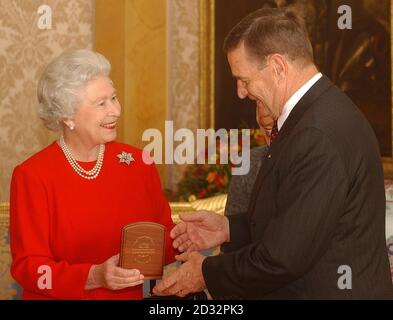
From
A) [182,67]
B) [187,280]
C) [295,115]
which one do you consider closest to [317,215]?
[295,115]

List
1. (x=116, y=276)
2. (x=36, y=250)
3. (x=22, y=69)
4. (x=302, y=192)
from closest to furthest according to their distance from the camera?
(x=302, y=192) < (x=116, y=276) < (x=36, y=250) < (x=22, y=69)

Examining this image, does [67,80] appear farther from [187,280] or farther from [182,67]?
[182,67]

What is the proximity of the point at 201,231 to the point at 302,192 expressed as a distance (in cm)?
106

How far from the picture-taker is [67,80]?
316 cm

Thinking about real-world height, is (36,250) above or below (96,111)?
below

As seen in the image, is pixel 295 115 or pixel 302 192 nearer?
pixel 302 192

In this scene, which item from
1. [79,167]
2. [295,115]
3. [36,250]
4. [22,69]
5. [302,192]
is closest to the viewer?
[302,192]

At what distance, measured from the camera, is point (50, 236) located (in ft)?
10.2

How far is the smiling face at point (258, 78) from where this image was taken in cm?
267

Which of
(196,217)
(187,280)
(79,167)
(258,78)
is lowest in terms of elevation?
(187,280)

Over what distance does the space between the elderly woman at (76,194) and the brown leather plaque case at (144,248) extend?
3.7 inches

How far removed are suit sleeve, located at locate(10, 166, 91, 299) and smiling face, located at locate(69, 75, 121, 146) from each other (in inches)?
12.8

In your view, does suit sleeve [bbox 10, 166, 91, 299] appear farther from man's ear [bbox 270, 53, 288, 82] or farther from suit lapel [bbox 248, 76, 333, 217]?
man's ear [bbox 270, 53, 288, 82]

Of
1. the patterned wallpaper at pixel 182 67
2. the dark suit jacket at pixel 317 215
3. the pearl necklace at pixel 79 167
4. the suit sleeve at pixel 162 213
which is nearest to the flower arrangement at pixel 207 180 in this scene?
the patterned wallpaper at pixel 182 67
